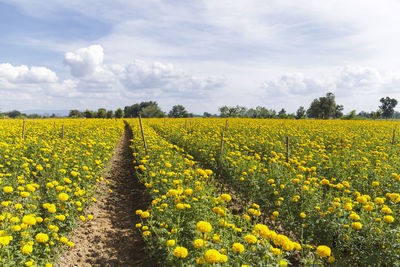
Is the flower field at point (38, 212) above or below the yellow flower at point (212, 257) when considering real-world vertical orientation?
below

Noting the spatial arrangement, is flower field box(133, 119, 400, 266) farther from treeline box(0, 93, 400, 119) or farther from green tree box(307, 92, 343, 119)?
green tree box(307, 92, 343, 119)

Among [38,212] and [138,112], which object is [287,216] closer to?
[38,212]

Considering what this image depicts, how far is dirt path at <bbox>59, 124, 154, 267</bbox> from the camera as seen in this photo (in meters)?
4.23

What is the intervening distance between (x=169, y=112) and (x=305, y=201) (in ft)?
336

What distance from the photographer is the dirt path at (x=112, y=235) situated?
13.9 ft

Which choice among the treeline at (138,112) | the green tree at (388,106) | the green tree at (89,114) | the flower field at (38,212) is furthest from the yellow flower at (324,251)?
the green tree at (388,106)

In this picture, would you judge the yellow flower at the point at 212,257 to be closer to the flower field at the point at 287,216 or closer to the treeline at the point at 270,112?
the flower field at the point at 287,216

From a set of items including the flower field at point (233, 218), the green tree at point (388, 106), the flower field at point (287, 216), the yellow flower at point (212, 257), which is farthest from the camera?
the green tree at point (388, 106)

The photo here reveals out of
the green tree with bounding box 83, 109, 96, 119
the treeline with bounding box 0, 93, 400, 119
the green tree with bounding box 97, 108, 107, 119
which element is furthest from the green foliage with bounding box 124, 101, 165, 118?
Result: the green tree with bounding box 83, 109, 96, 119

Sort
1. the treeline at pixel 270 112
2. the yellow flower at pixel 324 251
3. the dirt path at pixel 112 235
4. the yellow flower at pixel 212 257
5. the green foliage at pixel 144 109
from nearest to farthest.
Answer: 1. the yellow flower at pixel 212 257
2. the yellow flower at pixel 324 251
3. the dirt path at pixel 112 235
4. the treeline at pixel 270 112
5. the green foliage at pixel 144 109

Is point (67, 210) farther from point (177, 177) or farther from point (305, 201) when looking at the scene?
point (305, 201)

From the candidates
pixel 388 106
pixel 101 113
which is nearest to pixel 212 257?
pixel 101 113

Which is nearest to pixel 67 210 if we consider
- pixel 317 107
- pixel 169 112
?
pixel 317 107

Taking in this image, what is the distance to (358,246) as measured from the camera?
389 cm
